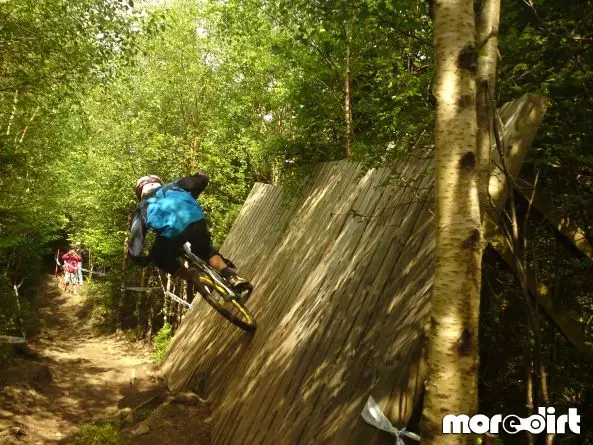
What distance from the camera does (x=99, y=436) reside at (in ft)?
16.8

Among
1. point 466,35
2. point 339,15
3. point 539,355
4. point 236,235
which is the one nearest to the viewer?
point 466,35

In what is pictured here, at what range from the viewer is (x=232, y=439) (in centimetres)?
409

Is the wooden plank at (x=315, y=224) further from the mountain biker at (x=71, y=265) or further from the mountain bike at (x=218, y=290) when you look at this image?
the mountain biker at (x=71, y=265)

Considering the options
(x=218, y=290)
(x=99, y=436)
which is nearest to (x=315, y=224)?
(x=218, y=290)

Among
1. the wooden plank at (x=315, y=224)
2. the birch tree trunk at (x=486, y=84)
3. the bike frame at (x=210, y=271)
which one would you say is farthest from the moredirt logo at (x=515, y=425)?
the bike frame at (x=210, y=271)

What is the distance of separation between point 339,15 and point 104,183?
14.1m

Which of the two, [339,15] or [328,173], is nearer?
[339,15]

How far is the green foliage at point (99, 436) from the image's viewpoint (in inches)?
195

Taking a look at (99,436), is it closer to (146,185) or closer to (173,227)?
(173,227)

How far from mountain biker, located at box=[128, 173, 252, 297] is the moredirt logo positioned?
135 inches

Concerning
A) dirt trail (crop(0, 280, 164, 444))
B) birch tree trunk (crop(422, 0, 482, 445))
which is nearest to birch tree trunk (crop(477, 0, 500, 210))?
birch tree trunk (crop(422, 0, 482, 445))

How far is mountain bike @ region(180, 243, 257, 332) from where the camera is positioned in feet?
16.9

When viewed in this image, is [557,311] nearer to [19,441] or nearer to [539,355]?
[539,355]

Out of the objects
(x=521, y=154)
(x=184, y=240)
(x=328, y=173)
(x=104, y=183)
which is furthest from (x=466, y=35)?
(x=104, y=183)
